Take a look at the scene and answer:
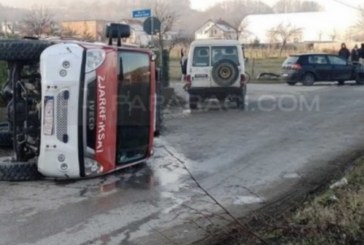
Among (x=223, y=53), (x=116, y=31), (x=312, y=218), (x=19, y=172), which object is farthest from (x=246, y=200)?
(x=223, y=53)

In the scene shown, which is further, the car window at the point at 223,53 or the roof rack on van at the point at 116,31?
the car window at the point at 223,53

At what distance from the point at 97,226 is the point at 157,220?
0.63 meters

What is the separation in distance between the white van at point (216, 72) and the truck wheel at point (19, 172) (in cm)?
945

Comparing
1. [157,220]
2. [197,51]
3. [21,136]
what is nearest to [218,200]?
[157,220]

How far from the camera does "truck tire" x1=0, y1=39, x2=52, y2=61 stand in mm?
7746

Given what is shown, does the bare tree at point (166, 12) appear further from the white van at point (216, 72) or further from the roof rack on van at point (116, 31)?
the roof rack on van at point (116, 31)

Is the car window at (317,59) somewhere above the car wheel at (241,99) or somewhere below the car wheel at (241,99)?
above

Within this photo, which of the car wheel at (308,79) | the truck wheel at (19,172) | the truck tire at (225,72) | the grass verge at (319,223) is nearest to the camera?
the grass verge at (319,223)

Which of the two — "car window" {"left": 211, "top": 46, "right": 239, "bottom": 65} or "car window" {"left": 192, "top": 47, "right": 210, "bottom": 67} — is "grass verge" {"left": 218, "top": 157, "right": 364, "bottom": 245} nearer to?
"car window" {"left": 211, "top": 46, "right": 239, "bottom": 65}

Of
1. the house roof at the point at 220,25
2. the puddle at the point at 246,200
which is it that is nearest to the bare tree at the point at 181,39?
the house roof at the point at 220,25

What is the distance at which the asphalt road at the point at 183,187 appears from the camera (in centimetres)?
574

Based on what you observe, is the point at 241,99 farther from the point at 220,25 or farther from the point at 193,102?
the point at 220,25

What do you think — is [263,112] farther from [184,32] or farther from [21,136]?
[184,32]

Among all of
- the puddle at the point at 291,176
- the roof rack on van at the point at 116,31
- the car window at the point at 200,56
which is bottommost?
the puddle at the point at 291,176
